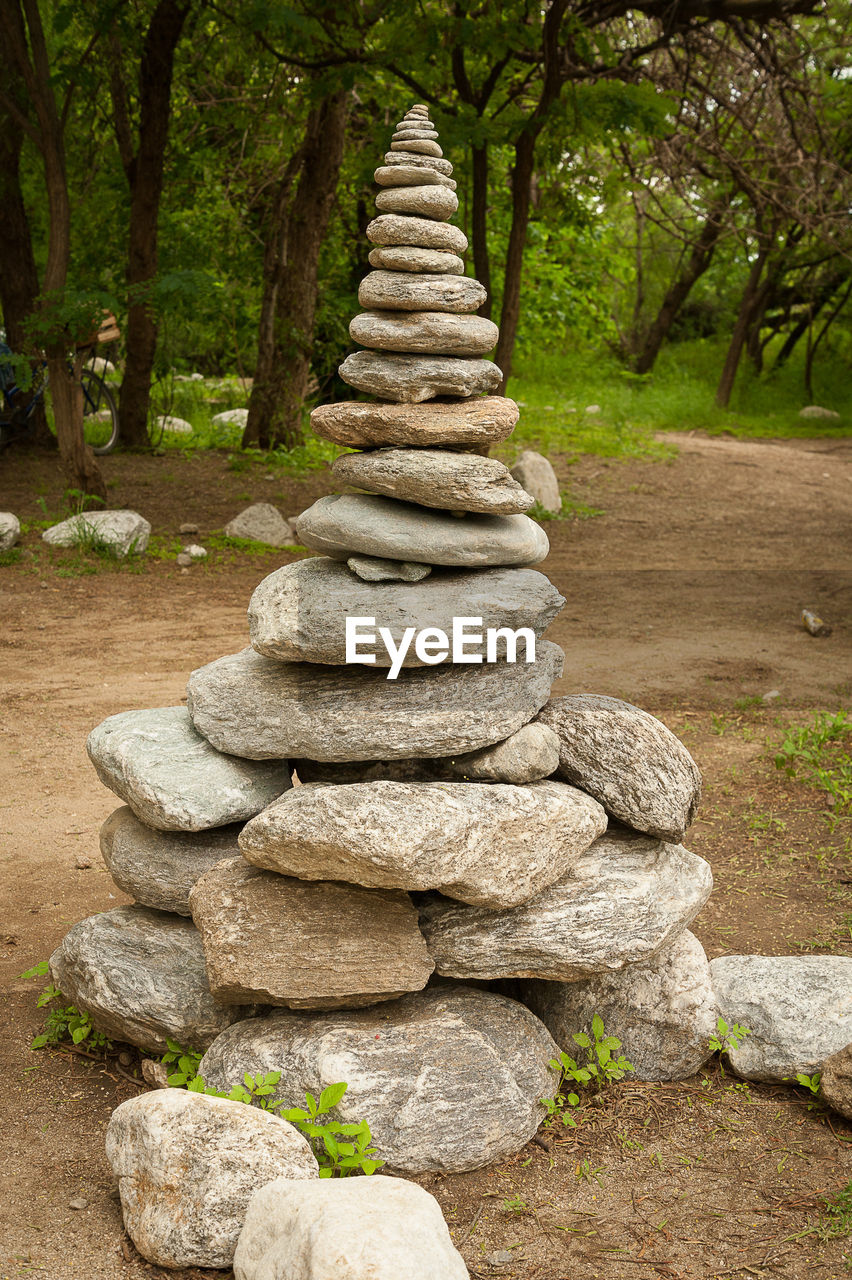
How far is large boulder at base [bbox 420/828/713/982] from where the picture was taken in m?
3.89

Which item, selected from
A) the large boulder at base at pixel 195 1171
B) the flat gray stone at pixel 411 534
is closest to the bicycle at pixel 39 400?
the flat gray stone at pixel 411 534

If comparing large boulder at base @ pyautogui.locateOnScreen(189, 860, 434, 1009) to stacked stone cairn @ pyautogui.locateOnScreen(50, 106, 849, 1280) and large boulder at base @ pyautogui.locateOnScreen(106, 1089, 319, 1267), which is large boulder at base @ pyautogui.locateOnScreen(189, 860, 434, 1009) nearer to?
stacked stone cairn @ pyautogui.locateOnScreen(50, 106, 849, 1280)

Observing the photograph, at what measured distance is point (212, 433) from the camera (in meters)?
16.3

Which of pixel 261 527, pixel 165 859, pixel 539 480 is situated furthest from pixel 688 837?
pixel 539 480

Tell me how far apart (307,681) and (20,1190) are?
6.09 ft

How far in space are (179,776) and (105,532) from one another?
6983mm

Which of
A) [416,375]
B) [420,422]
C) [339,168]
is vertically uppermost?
[339,168]

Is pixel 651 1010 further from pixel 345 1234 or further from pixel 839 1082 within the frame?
pixel 345 1234

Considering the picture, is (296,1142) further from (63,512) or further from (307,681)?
(63,512)

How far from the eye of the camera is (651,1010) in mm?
4238

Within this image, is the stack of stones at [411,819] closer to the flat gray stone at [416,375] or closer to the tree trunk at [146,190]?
the flat gray stone at [416,375]

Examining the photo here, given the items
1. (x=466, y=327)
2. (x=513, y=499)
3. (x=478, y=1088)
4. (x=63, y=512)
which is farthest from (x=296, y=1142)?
(x=63, y=512)

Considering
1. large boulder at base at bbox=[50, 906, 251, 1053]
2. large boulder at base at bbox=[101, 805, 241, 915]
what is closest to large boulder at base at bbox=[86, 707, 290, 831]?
large boulder at base at bbox=[101, 805, 241, 915]

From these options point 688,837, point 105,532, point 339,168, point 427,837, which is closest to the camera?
point 427,837
